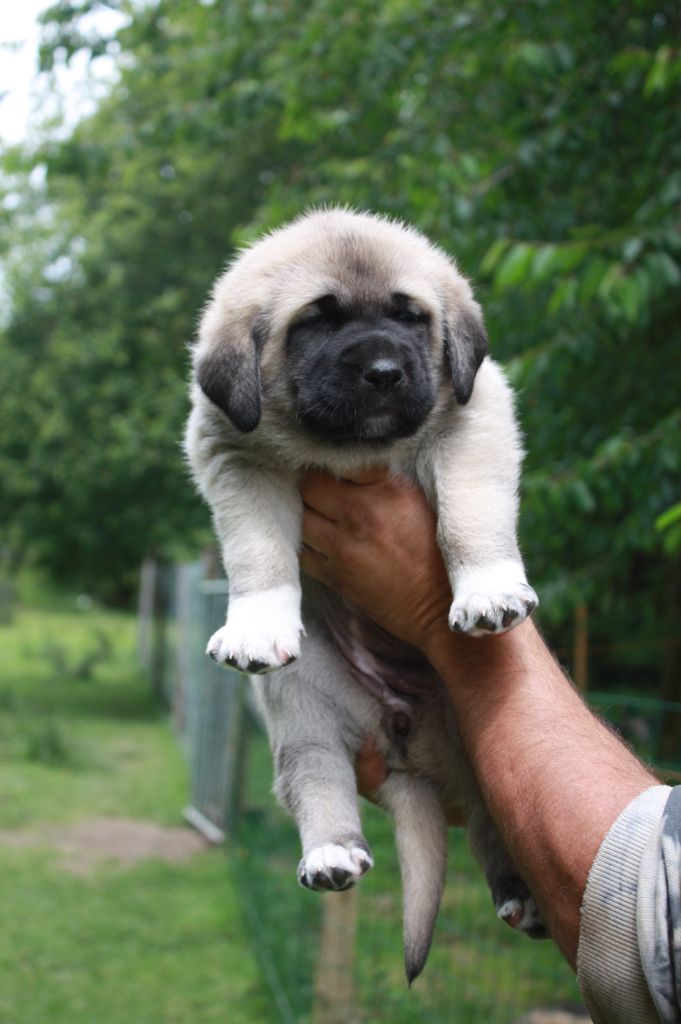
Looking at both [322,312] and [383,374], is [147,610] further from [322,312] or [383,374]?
[383,374]

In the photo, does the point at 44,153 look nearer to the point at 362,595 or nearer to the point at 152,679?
the point at 362,595

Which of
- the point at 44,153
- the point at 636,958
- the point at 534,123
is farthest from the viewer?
the point at 44,153

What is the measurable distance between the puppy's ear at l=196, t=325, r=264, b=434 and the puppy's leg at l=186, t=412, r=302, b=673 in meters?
0.16

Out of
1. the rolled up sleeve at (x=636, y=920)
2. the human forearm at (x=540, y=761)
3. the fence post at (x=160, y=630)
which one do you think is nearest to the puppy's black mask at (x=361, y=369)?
the human forearm at (x=540, y=761)

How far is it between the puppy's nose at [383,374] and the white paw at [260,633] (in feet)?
1.76

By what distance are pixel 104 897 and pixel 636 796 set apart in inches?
271

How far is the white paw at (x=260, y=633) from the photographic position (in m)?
2.46

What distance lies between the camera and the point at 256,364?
2.79m

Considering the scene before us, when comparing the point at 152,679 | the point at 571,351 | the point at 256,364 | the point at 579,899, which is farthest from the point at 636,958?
the point at 152,679

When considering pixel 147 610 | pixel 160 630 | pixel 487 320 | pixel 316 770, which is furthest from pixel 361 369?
pixel 147 610

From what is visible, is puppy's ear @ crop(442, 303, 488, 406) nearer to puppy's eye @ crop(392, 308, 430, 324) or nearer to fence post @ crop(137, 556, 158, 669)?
puppy's eye @ crop(392, 308, 430, 324)

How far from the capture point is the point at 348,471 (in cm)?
284

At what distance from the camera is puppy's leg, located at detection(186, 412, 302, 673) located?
8.15ft

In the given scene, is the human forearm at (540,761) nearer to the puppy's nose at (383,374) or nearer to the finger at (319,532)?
the finger at (319,532)
